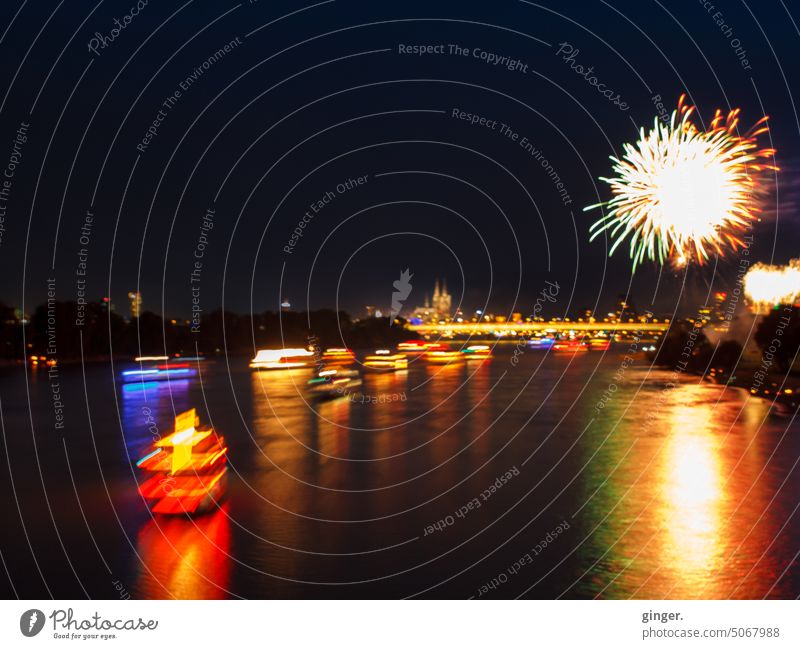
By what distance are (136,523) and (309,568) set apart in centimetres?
376

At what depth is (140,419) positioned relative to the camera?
116ft

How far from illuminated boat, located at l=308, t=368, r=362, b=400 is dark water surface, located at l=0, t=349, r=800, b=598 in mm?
11553

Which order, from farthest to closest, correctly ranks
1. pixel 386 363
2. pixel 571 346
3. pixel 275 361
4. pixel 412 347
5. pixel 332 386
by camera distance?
pixel 571 346
pixel 412 347
pixel 275 361
pixel 386 363
pixel 332 386

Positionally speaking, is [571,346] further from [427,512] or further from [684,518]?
[427,512]

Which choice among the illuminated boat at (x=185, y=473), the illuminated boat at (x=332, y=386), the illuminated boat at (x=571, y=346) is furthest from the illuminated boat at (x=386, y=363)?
the illuminated boat at (x=571, y=346)

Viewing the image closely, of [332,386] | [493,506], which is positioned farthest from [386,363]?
[493,506]

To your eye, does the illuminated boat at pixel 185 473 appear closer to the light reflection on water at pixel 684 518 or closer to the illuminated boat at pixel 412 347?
the light reflection on water at pixel 684 518

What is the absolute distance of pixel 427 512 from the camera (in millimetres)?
15570

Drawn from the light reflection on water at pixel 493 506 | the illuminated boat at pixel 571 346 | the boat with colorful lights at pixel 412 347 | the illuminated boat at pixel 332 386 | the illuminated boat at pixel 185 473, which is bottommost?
the illuminated boat at pixel 571 346

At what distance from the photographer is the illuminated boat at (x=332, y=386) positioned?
4549 centimetres

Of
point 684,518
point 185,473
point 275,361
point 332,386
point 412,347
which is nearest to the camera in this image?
point 684,518

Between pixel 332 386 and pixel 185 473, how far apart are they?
3412 cm

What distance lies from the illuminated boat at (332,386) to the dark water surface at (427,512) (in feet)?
37.9

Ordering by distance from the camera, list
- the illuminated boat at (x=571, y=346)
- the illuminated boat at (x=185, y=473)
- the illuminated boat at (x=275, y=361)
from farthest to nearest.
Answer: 1. the illuminated boat at (x=571, y=346)
2. the illuminated boat at (x=275, y=361)
3. the illuminated boat at (x=185, y=473)
